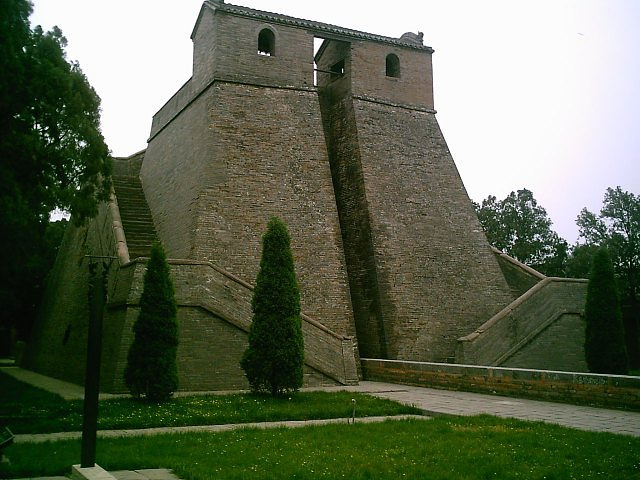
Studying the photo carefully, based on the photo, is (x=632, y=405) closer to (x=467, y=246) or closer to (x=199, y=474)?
(x=199, y=474)

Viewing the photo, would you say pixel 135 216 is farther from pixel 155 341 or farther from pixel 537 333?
pixel 537 333

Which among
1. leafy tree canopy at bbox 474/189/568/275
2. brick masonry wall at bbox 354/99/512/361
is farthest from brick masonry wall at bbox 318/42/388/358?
leafy tree canopy at bbox 474/189/568/275

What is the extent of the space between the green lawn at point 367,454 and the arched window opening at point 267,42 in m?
13.0

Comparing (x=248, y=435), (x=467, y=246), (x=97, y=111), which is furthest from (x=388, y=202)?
(x=248, y=435)

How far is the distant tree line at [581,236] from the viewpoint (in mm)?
26750

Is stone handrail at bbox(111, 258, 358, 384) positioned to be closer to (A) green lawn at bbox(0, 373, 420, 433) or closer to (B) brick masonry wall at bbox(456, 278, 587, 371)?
(A) green lawn at bbox(0, 373, 420, 433)

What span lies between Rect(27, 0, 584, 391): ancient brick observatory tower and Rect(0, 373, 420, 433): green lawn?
9.19 feet

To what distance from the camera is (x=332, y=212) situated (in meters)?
16.8

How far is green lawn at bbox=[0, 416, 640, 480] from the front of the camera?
17.7ft

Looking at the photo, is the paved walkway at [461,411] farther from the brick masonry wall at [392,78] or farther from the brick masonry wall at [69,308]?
the brick masonry wall at [392,78]

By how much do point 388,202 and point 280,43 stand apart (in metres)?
5.46

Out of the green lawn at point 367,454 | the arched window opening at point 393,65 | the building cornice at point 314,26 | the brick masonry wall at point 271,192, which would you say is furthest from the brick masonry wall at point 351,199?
the green lawn at point 367,454

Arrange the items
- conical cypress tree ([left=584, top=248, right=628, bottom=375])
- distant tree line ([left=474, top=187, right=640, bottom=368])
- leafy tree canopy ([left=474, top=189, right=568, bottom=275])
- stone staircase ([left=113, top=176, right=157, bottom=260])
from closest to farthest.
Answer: conical cypress tree ([left=584, top=248, right=628, bottom=375])
stone staircase ([left=113, top=176, right=157, bottom=260])
distant tree line ([left=474, top=187, right=640, bottom=368])
leafy tree canopy ([left=474, top=189, right=568, bottom=275])

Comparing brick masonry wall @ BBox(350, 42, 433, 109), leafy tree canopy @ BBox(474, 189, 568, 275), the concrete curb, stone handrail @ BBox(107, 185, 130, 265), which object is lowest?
the concrete curb
